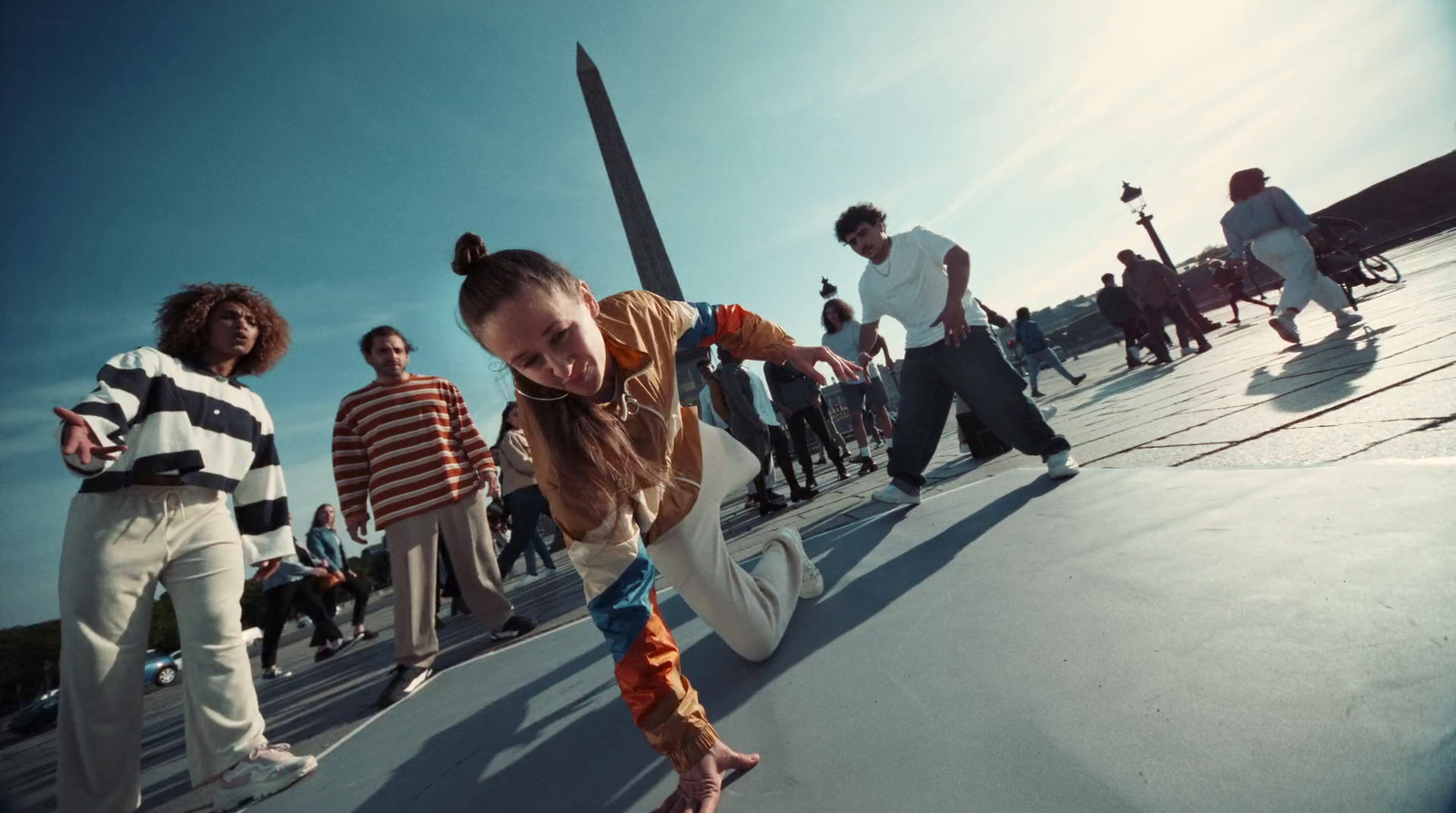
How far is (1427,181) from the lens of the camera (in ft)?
39.4

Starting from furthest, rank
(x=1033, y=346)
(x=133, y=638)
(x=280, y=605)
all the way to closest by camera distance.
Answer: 1. (x=1033, y=346)
2. (x=280, y=605)
3. (x=133, y=638)

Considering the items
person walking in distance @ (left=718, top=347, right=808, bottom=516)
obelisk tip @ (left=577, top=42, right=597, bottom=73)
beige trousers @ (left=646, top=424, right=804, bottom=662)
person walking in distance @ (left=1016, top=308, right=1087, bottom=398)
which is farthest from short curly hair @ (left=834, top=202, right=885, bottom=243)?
obelisk tip @ (left=577, top=42, right=597, bottom=73)

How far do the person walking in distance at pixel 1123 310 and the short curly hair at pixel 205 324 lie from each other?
8.19m

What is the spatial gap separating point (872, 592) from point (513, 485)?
431 centimetres

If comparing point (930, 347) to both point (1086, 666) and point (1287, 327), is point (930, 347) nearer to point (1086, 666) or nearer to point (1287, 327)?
point (1086, 666)

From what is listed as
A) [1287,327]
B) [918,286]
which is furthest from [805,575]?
[1287,327]

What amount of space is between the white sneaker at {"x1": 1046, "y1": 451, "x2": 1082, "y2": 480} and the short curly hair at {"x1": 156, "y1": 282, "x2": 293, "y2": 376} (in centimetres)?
333

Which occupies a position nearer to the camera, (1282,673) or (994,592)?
(1282,673)

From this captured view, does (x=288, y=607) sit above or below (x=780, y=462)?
above

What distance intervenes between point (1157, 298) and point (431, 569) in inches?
309

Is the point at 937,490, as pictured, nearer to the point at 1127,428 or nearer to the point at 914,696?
the point at 1127,428

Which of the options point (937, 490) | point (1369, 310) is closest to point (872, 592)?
point (937, 490)

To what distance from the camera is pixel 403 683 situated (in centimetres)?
258

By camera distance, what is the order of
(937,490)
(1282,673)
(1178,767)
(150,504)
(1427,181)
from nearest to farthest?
(1178,767), (1282,673), (150,504), (937,490), (1427,181)
